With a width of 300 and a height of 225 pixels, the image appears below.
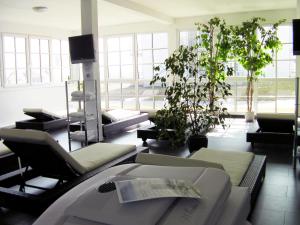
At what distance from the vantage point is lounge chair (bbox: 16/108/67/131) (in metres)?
7.39

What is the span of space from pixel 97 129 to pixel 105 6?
306 cm

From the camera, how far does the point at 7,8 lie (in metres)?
7.61

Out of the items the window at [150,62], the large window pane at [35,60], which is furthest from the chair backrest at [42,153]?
the window at [150,62]

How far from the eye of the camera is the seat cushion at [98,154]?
362 centimetres

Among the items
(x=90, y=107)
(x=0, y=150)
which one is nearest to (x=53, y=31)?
(x=90, y=107)

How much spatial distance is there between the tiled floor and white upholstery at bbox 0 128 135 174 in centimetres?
65

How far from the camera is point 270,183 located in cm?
399

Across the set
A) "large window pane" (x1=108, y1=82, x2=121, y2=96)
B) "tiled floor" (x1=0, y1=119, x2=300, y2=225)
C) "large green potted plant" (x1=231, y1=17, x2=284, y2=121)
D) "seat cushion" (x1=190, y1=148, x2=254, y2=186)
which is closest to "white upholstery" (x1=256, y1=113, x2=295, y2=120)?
"tiled floor" (x1=0, y1=119, x2=300, y2=225)

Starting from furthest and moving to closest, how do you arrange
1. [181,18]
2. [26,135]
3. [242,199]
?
[181,18], [26,135], [242,199]

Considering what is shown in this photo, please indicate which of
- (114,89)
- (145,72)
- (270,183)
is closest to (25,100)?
(114,89)

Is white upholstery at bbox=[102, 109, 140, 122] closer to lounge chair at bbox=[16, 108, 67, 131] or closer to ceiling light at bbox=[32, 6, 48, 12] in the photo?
lounge chair at bbox=[16, 108, 67, 131]

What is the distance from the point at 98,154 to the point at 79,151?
1.10 feet

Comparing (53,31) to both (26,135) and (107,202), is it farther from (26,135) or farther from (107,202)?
(107,202)

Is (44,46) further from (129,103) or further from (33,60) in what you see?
(129,103)
